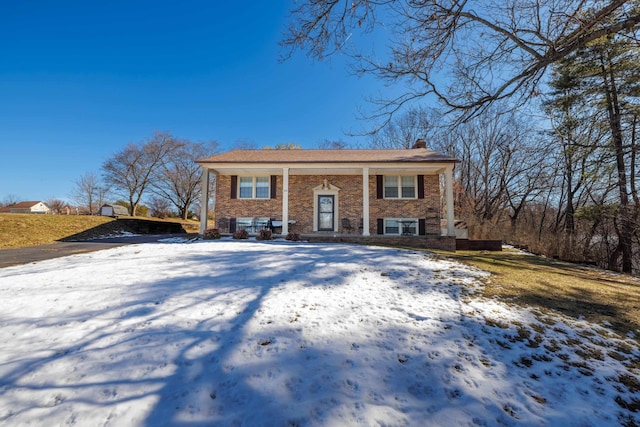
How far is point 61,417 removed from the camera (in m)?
1.80

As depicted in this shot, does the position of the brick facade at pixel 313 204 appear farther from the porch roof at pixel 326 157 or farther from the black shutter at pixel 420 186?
the porch roof at pixel 326 157

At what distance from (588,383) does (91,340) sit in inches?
189

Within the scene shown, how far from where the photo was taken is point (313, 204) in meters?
13.7

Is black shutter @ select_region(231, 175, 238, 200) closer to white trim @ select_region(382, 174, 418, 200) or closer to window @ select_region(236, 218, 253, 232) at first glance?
window @ select_region(236, 218, 253, 232)

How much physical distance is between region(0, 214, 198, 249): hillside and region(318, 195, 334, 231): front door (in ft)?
37.1

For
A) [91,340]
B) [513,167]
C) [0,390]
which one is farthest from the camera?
[513,167]

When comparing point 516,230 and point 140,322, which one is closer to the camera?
point 140,322

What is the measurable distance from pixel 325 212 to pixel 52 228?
12.8 metres

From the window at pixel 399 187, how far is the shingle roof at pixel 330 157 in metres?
1.16

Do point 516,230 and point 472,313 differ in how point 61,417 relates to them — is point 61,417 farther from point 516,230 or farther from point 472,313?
point 516,230

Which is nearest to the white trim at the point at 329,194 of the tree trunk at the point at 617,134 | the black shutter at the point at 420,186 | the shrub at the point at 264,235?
the shrub at the point at 264,235

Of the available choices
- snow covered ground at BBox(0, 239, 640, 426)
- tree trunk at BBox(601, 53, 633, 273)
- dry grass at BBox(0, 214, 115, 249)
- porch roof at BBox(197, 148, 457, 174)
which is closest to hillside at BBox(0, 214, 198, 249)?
dry grass at BBox(0, 214, 115, 249)

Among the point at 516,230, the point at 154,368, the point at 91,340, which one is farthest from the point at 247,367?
the point at 516,230

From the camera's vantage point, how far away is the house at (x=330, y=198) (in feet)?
43.4
